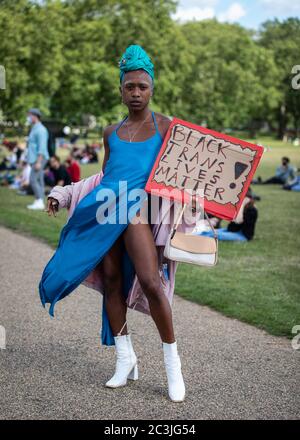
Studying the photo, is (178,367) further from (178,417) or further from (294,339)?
(294,339)

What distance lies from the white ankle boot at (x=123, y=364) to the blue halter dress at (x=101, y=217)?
387 mm

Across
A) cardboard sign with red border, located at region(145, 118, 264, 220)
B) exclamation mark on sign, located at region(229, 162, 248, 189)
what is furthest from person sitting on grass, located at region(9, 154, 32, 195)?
exclamation mark on sign, located at region(229, 162, 248, 189)

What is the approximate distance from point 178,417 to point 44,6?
30.8 meters

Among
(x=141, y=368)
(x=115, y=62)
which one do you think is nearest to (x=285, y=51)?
(x=115, y=62)

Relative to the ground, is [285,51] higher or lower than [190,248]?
lower

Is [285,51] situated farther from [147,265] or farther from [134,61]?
[147,265]

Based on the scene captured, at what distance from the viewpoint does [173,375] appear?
13.0 ft

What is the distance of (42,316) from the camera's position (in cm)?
590

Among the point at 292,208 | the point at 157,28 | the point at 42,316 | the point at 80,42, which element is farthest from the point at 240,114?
the point at 42,316

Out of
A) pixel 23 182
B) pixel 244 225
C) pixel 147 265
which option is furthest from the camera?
pixel 23 182

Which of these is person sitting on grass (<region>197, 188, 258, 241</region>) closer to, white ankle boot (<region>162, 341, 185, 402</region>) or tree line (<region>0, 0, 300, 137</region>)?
white ankle boot (<region>162, 341, 185, 402</region>)

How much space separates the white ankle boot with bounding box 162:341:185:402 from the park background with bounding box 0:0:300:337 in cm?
185

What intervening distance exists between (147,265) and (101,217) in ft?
1.39

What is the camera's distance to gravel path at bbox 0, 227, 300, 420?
379 cm
